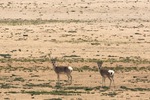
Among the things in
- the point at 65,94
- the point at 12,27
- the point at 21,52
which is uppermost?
the point at 12,27

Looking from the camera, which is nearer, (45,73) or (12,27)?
(45,73)

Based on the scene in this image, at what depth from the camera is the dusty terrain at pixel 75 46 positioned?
83.8 ft

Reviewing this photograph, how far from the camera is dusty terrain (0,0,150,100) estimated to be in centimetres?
2555

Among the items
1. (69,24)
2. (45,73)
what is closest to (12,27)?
(69,24)

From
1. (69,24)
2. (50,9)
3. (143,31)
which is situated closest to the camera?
(143,31)

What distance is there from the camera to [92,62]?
3425 centimetres

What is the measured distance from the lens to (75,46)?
1649 inches

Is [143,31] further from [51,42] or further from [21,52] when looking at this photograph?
[21,52]

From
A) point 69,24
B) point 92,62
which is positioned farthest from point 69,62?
point 69,24

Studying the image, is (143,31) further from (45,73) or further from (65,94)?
(65,94)

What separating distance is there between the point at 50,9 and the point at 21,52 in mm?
31273

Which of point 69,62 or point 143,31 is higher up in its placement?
point 143,31

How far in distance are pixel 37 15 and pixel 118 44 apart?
23266 millimetres

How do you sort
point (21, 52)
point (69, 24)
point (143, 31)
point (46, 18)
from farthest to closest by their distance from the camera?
point (46, 18), point (69, 24), point (143, 31), point (21, 52)
